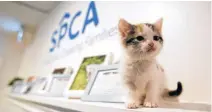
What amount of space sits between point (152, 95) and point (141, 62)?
0.10m

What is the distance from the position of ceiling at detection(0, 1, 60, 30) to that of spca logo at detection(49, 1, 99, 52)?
67 centimetres

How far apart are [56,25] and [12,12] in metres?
1.10

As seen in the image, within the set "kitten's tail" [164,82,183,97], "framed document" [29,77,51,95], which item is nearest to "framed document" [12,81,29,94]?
"framed document" [29,77,51,95]

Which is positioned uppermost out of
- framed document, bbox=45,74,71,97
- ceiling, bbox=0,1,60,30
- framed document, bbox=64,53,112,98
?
ceiling, bbox=0,1,60,30

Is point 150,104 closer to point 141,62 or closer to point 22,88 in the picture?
point 141,62

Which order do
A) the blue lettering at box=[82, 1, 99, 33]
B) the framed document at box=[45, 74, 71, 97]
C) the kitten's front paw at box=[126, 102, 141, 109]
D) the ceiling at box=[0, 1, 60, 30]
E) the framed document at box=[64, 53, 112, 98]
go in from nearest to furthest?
the kitten's front paw at box=[126, 102, 141, 109] → the framed document at box=[64, 53, 112, 98] → the framed document at box=[45, 74, 71, 97] → the blue lettering at box=[82, 1, 99, 33] → the ceiling at box=[0, 1, 60, 30]

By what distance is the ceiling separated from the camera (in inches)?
121

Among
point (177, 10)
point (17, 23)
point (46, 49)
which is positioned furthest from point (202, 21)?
point (17, 23)

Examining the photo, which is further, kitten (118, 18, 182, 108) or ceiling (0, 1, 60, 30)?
ceiling (0, 1, 60, 30)

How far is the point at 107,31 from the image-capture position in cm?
142

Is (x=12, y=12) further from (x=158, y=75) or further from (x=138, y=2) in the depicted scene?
(x=158, y=75)

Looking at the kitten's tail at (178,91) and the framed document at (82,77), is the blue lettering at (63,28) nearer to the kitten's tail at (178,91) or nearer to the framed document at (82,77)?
the framed document at (82,77)

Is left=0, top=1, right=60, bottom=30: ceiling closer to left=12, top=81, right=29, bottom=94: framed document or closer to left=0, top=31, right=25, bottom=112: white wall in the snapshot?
left=0, top=31, right=25, bottom=112: white wall

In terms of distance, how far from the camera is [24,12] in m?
3.34
